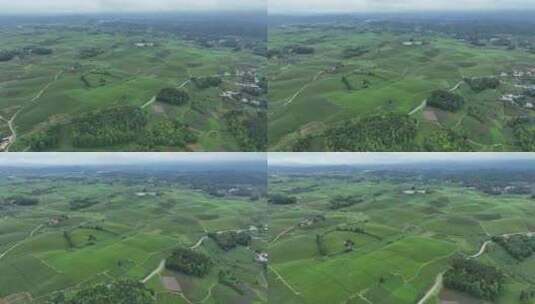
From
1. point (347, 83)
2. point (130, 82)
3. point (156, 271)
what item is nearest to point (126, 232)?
point (156, 271)

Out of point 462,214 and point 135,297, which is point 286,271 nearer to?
point 135,297

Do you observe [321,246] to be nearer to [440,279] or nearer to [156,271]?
[440,279]

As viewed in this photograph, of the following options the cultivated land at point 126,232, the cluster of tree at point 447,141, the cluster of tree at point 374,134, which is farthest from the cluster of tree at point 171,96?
the cluster of tree at point 447,141

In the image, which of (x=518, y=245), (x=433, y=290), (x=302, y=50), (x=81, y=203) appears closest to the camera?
(x=433, y=290)

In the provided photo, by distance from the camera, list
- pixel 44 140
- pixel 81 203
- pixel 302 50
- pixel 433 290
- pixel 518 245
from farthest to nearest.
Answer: pixel 302 50 < pixel 81 203 < pixel 518 245 < pixel 433 290 < pixel 44 140

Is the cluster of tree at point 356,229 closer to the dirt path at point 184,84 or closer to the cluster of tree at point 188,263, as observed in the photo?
the cluster of tree at point 188,263

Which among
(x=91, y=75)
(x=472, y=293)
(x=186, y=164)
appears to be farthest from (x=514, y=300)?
(x=91, y=75)
